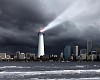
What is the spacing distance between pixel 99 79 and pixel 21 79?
21.5 m

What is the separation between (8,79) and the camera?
84188mm

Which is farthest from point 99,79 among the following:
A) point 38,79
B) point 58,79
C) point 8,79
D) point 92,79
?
point 8,79

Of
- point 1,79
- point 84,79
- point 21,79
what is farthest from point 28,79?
point 84,79

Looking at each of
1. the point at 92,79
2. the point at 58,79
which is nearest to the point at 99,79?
the point at 92,79

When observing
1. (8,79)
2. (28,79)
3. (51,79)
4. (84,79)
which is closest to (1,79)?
(8,79)

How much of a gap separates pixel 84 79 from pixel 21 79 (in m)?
17.4

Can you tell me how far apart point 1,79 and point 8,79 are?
1.93m

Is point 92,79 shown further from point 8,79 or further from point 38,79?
point 8,79

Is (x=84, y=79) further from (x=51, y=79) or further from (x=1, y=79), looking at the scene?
(x=1, y=79)

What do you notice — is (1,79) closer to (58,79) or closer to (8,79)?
(8,79)

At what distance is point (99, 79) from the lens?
84000 mm

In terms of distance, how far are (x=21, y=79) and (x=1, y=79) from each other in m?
5.80

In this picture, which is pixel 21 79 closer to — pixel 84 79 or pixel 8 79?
pixel 8 79

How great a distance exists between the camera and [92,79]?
3312 inches
